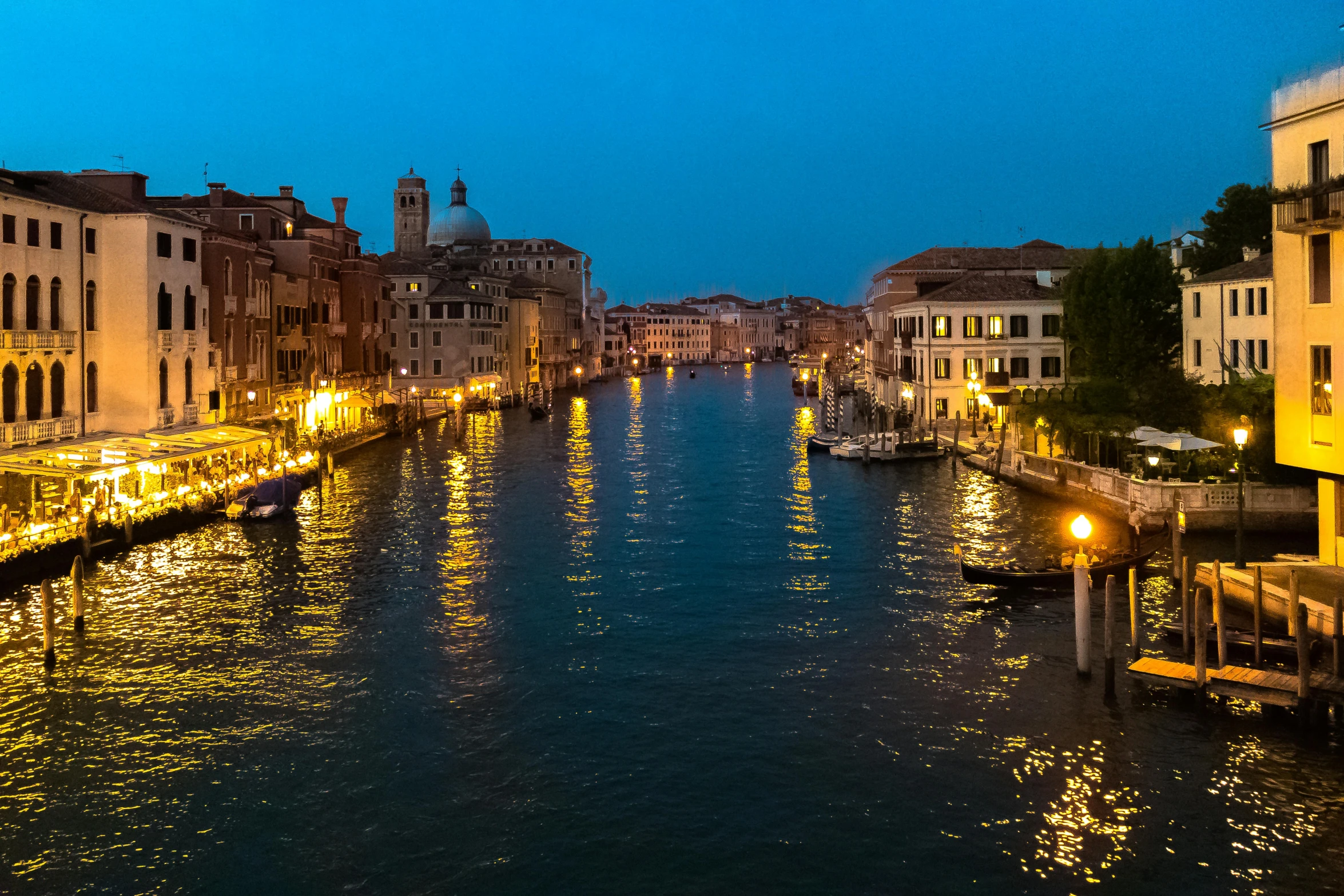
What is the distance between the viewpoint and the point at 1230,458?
31.4 metres

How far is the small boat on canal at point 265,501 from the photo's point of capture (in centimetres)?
3391

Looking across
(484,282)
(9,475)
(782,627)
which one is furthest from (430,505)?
(484,282)

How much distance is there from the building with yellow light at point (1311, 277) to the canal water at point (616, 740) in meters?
3.84

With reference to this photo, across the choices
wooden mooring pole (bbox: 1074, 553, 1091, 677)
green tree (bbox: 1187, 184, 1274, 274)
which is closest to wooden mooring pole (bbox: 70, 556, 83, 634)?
wooden mooring pole (bbox: 1074, 553, 1091, 677)

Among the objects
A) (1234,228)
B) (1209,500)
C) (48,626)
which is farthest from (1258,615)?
(1234,228)

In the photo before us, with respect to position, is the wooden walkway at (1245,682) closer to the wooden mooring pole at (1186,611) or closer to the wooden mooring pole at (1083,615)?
the wooden mooring pole at (1083,615)

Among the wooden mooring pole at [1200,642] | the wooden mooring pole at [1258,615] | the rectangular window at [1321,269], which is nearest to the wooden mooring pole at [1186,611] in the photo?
the wooden mooring pole at [1258,615]

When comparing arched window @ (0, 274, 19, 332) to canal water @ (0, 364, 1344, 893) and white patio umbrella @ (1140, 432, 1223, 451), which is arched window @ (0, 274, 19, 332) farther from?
white patio umbrella @ (1140, 432, 1223, 451)

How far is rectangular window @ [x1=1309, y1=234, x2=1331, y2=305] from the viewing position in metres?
19.8

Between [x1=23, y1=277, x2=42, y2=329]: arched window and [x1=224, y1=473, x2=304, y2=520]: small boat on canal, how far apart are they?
7.02 m

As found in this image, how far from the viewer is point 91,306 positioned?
36.0 m

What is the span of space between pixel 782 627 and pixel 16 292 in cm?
2234

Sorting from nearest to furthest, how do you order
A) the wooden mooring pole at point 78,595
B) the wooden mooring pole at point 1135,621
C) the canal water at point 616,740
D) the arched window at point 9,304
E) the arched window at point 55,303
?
the canal water at point 616,740, the wooden mooring pole at point 1135,621, the wooden mooring pole at point 78,595, the arched window at point 9,304, the arched window at point 55,303

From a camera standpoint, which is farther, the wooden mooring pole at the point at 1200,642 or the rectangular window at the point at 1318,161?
the rectangular window at the point at 1318,161
